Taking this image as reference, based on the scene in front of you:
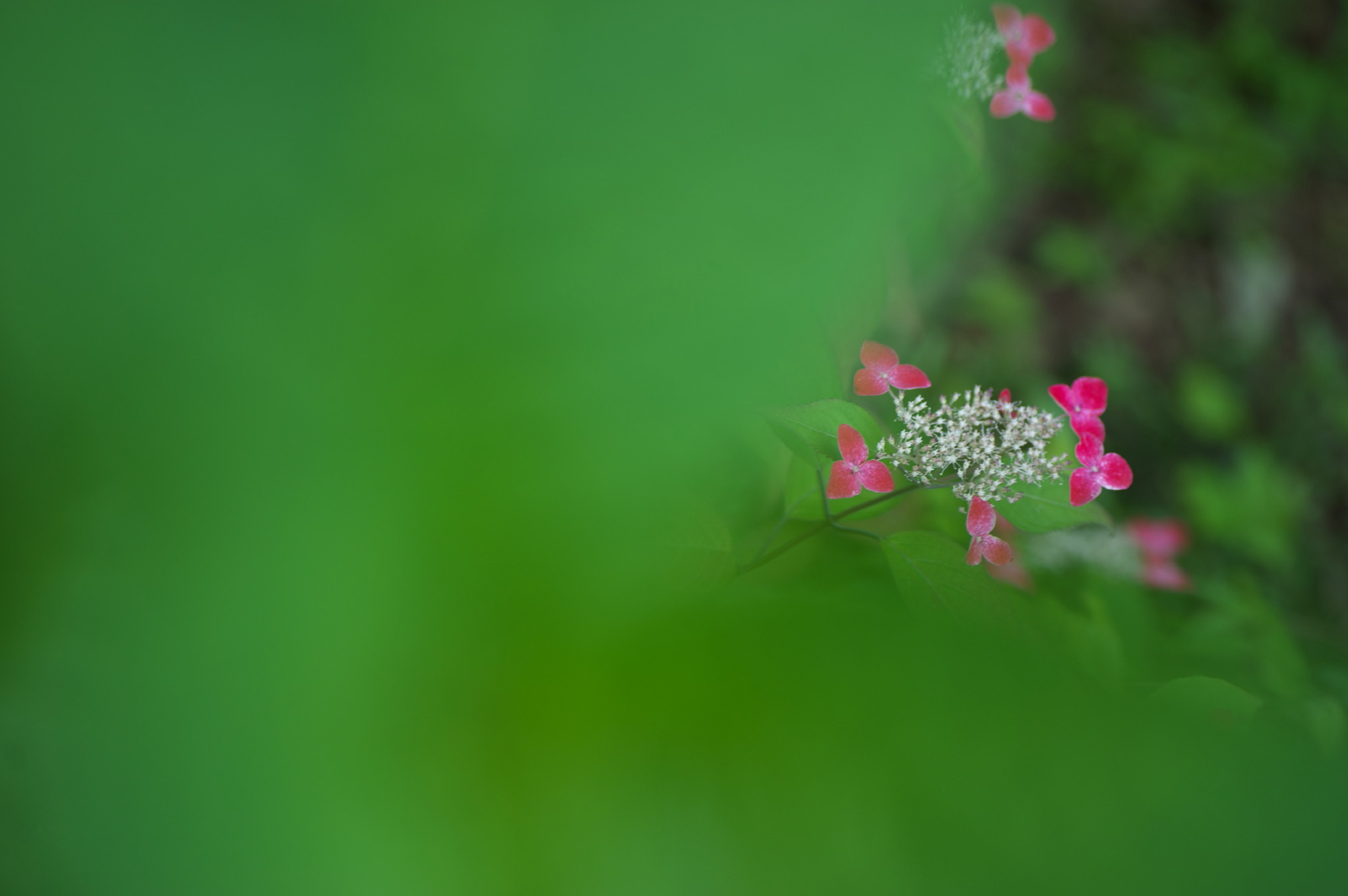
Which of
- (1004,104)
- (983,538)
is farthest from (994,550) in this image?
(1004,104)

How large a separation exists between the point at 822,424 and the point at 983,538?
154mm

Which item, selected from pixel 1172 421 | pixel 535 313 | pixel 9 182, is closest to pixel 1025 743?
pixel 535 313

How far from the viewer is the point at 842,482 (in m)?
0.61

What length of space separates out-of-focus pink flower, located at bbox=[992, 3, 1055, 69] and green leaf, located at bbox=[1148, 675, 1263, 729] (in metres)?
0.58

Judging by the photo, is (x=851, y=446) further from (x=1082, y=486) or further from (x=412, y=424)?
(x=412, y=424)

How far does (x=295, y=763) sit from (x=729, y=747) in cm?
13

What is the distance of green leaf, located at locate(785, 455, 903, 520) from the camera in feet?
2.20

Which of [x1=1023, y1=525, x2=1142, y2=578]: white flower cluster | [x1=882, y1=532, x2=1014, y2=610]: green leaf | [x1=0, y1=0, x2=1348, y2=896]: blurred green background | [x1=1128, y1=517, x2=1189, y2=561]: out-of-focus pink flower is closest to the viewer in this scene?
[x1=0, y1=0, x2=1348, y2=896]: blurred green background

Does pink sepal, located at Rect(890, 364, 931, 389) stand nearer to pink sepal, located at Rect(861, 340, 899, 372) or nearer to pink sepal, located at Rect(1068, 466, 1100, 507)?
pink sepal, located at Rect(861, 340, 899, 372)

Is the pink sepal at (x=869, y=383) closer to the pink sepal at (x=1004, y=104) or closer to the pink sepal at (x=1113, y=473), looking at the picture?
the pink sepal at (x=1113, y=473)

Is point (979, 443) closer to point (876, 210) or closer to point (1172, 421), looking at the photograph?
point (876, 210)

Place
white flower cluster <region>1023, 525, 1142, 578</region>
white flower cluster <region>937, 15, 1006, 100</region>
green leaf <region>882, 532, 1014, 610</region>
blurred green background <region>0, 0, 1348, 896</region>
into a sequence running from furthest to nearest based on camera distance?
1. white flower cluster <region>1023, 525, 1142, 578</region>
2. white flower cluster <region>937, 15, 1006, 100</region>
3. green leaf <region>882, 532, 1014, 610</region>
4. blurred green background <region>0, 0, 1348, 896</region>

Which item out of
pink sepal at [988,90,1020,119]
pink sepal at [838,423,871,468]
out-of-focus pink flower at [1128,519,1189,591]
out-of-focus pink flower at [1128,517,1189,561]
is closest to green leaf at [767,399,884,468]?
pink sepal at [838,423,871,468]

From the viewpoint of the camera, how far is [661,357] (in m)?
0.21
